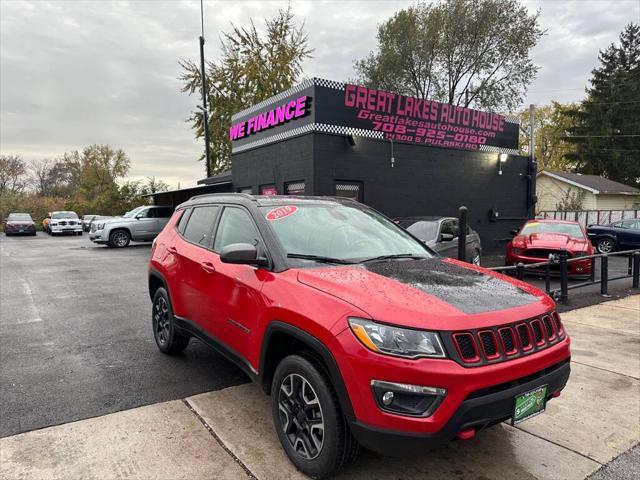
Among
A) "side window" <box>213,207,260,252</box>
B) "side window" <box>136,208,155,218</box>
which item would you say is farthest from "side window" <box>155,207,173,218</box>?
"side window" <box>213,207,260,252</box>

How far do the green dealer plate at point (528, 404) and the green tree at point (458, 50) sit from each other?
104 feet

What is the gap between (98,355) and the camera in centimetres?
487

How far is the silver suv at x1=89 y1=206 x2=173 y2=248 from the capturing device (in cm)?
1883

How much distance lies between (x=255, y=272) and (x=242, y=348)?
0.58 meters

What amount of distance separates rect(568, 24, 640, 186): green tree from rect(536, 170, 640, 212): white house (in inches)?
264

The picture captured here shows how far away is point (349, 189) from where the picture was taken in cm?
1217

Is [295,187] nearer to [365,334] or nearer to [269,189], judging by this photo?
[269,189]

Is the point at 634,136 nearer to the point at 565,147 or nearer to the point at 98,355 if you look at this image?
the point at 565,147

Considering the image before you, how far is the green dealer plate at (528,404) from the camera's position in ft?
7.64

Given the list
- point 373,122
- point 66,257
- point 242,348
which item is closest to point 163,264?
point 242,348

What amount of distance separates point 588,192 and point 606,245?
A: 56.8 ft

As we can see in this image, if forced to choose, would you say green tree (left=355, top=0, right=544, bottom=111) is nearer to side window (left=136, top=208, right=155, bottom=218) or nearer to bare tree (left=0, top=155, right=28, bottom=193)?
side window (left=136, top=208, right=155, bottom=218)

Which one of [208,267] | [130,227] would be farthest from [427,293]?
[130,227]

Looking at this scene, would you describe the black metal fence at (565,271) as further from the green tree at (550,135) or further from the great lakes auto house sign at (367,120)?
the green tree at (550,135)
